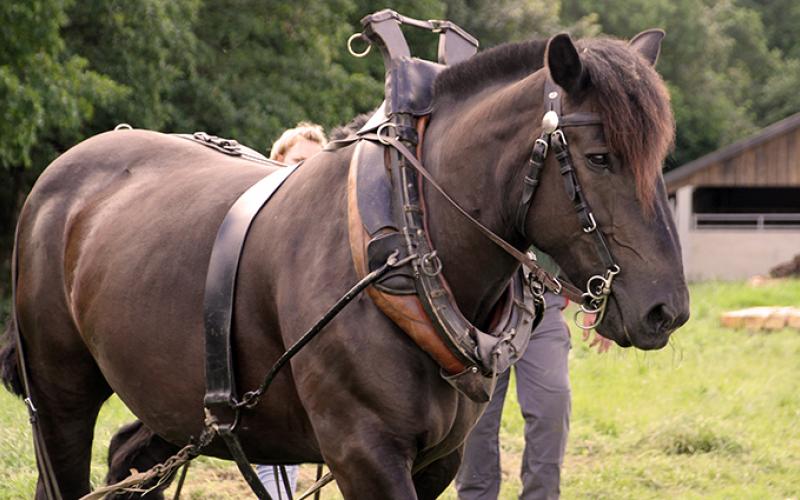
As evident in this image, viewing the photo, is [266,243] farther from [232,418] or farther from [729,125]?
[729,125]

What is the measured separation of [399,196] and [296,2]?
2019 centimetres

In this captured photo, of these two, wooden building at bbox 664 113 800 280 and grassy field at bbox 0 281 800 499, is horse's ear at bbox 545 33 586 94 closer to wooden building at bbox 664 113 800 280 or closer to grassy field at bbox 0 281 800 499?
grassy field at bbox 0 281 800 499

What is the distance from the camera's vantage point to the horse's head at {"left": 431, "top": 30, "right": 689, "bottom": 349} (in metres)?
2.73

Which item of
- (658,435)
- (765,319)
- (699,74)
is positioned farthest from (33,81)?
(699,74)

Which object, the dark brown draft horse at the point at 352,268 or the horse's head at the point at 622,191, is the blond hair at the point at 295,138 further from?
the horse's head at the point at 622,191

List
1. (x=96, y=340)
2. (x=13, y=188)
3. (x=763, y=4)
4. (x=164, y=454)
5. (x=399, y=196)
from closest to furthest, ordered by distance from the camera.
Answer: (x=399, y=196) < (x=96, y=340) < (x=164, y=454) < (x=13, y=188) < (x=763, y=4)

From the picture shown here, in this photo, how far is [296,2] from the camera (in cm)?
2252

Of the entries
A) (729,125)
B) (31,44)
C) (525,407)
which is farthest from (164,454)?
(729,125)

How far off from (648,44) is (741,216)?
104ft

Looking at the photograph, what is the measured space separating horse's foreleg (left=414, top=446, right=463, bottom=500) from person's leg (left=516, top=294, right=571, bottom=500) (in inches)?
57.2

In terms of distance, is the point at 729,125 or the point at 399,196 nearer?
the point at 399,196

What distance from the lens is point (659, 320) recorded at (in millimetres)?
2711

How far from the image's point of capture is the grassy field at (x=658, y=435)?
20.2ft

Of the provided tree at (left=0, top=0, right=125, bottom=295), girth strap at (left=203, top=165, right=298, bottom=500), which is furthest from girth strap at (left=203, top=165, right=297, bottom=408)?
tree at (left=0, top=0, right=125, bottom=295)
